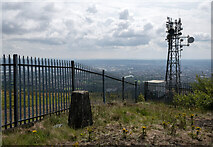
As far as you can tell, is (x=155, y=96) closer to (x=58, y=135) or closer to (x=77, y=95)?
(x=77, y=95)

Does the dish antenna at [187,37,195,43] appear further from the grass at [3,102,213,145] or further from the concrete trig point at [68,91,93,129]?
the concrete trig point at [68,91,93,129]

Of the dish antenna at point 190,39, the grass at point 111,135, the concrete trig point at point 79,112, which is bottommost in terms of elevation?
the grass at point 111,135

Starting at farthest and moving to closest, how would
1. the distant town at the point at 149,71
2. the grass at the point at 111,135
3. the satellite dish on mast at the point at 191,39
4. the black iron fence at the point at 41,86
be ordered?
1. the satellite dish on mast at the point at 191,39
2. the distant town at the point at 149,71
3. the black iron fence at the point at 41,86
4. the grass at the point at 111,135

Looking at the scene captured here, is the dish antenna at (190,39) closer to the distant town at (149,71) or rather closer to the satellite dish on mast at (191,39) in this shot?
the satellite dish on mast at (191,39)

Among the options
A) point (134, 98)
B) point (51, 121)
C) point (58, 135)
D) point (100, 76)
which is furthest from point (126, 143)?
point (134, 98)

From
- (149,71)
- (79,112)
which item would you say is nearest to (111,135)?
(79,112)

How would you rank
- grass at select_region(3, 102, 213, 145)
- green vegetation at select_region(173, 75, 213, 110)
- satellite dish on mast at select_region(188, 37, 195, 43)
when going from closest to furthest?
grass at select_region(3, 102, 213, 145)
green vegetation at select_region(173, 75, 213, 110)
satellite dish on mast at select_region(188, 37, 195, 43)

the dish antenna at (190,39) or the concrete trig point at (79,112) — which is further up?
the dish antenna at (190,39)

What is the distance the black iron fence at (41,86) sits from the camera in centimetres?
524

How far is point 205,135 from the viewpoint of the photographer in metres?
4.85

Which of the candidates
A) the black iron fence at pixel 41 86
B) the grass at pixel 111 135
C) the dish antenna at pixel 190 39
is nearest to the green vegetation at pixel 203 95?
the grass at pixel 111 135

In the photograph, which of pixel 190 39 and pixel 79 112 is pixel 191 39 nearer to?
pixel 190 39

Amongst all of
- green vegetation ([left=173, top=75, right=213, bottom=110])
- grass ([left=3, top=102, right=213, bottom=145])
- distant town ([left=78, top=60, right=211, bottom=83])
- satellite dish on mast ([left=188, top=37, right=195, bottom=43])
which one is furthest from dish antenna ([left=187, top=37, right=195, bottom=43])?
grass ([left=3, top=102, right=213, bottom=145])

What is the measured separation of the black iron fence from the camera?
5.24 meters
